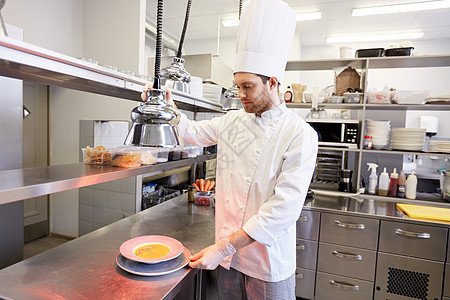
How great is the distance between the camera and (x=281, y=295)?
1352mm

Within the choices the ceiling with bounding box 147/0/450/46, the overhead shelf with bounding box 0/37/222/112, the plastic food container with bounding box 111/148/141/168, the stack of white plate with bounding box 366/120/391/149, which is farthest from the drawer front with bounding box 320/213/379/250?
the ceiling with bounding box 147/0/450/46

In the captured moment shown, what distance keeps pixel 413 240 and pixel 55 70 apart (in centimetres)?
259

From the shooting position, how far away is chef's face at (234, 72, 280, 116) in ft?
4.36

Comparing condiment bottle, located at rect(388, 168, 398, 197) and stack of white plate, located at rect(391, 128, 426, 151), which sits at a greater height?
stack of white plate, located at rect(391, 128, 426, 151)

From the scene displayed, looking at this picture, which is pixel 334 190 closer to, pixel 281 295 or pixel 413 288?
pixel 413 288

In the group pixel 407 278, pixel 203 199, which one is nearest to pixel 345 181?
pixel 407 278

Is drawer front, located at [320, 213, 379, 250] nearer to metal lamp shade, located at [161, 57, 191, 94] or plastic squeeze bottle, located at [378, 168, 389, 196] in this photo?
plastic squeeze bottle, located at [378, 168, 389, 196]

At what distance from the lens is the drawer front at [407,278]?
209cm

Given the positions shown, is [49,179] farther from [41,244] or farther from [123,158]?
[41,244]

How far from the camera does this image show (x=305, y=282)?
2393mm

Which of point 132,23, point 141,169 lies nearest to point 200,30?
point 132,23

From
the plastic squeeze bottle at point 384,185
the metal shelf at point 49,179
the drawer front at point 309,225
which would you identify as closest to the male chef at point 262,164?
the metal shelf at point 49,179

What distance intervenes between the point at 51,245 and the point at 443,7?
20.1 ft

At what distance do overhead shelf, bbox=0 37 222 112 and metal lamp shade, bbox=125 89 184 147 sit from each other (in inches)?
10.8
